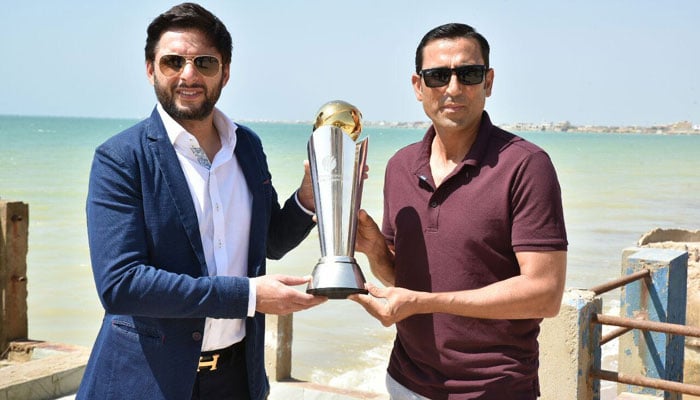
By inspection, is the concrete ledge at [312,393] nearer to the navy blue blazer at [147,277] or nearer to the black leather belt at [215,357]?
the black leather belt at [215,357]

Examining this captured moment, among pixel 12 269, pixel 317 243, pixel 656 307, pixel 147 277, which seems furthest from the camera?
pixel 317 243

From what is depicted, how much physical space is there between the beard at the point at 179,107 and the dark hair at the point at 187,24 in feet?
0.41

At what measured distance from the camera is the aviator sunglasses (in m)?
2.91

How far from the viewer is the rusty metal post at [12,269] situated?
23.2 feet

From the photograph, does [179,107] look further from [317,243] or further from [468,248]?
[317,243]

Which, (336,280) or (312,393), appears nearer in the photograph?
(336,280)

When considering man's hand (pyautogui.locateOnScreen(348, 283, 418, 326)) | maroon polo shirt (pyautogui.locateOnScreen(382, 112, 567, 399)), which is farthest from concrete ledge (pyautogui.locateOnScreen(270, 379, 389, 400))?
man's hand (pyautogui.locateOnScreen(348, 283, 418, 326))

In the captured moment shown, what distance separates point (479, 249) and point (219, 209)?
879 millimetres

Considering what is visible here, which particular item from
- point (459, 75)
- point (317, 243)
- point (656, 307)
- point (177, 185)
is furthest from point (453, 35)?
point (317, 243)

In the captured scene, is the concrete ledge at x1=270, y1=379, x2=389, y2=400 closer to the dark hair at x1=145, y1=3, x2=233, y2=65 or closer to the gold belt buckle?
the gold belt buckle

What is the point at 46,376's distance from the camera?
6.01 metres

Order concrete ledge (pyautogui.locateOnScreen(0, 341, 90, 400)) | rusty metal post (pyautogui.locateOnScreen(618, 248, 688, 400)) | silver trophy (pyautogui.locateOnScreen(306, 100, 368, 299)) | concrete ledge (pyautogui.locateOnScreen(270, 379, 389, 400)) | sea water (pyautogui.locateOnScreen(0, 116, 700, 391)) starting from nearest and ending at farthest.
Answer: silver trophy (pyautogui.locateOnScreen(306, 100, 368, 299)), rusty metal post (pyautogui.locateOnScreen(618, 248, 688, 400)), concrete ledge (pyautogui.locateOnScreen(0, 341, 90, 400)), concrete ledge (pyautogui.locateOnScreen(270, 379, 389, 400)), sea water (pyautogui.locateOnScreen(0, 116, 700, 391))

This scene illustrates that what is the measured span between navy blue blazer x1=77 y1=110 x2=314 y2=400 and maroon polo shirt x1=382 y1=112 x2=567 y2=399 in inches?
24.0

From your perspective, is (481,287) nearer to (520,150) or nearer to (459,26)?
(520,150)
